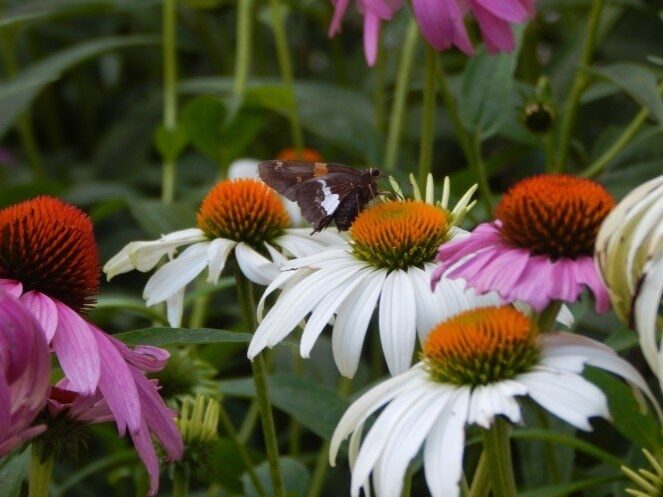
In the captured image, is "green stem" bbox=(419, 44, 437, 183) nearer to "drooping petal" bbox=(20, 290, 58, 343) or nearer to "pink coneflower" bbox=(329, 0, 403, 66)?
"pink coneflower" bbox=(329, 0, 403, 66)

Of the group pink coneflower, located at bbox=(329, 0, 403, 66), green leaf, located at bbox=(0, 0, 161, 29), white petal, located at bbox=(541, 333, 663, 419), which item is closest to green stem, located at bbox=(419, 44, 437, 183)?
pink coneflower, located at bbox=(329, 0, 403, 66)

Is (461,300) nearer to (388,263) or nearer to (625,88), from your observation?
(388,263)

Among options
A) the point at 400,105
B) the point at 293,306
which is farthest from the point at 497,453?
the point at 400,105

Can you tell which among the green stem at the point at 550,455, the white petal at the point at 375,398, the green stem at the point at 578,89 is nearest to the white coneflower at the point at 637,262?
the white petal at the point at 375,398

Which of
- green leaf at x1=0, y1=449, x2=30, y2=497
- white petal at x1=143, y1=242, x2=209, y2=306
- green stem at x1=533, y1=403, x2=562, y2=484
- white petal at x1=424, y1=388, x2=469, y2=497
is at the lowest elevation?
green stem at x1=533, y1=403, x2=562, y2=484

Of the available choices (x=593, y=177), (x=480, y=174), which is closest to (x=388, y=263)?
(x=480, y=174)

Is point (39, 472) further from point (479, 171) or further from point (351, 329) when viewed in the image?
point (479, 171)
